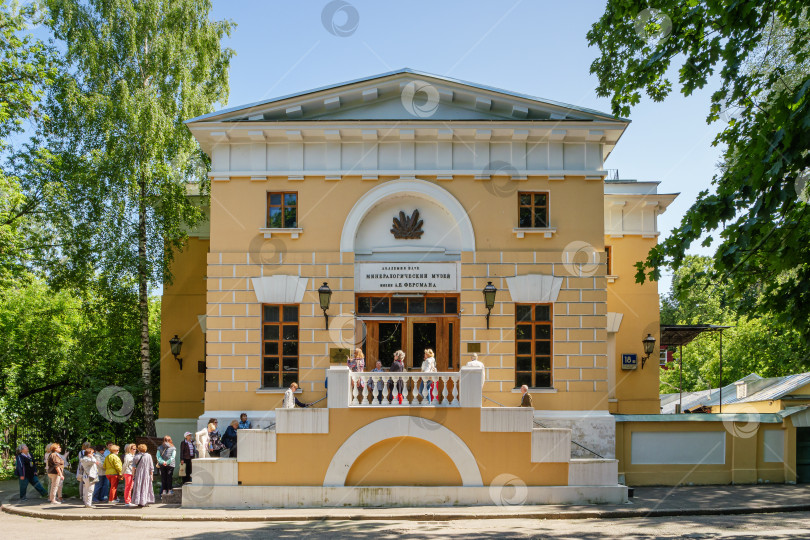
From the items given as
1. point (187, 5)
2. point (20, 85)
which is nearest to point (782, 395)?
point (187, 5)

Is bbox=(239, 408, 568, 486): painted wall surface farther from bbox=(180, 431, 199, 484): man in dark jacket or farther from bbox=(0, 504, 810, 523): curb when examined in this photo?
bbox=(180, 431, 199, 484): man in dark jacket

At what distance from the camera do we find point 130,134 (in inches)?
837

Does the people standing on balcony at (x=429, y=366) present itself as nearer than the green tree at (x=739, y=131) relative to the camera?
No

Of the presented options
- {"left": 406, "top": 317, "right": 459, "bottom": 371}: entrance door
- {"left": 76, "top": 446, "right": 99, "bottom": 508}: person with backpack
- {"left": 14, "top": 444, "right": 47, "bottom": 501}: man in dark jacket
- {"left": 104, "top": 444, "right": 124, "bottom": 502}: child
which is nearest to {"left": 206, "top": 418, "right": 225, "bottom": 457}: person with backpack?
{"left": 104, "top": 444, "right": 124, "bottom": 502}: child

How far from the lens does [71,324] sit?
3219 cm

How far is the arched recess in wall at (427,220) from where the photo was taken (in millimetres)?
18516

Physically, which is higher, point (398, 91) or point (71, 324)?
point (398, 91)

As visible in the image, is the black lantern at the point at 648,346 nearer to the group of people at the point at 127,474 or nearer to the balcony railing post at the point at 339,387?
the balcony railing post at the point at 339,387

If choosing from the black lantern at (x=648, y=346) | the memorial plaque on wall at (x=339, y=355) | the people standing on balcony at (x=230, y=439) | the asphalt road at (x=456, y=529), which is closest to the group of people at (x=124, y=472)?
the people standing on balcony at (x=230, y=439)

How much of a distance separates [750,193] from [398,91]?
10.8 metres

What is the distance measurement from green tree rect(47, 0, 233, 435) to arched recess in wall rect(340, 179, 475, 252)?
6229 mm

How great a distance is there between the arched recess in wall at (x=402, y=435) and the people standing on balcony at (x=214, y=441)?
266cm

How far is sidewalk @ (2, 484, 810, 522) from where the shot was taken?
49.1 feet

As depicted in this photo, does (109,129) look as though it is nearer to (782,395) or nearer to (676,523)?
(676,523)
